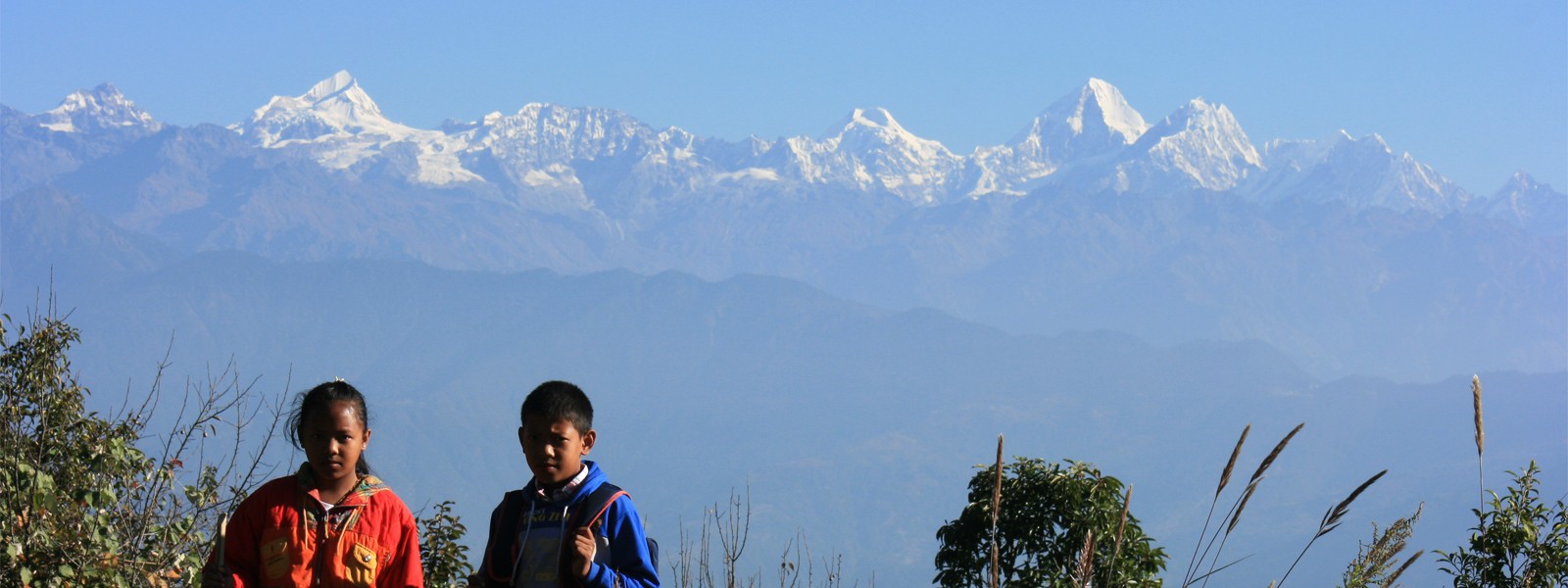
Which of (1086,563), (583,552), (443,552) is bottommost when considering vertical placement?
(1086,563)

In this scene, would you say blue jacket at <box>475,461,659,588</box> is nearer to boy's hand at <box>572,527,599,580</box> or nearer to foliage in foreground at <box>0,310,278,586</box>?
boy's hand at <box>572,527,599,580</box>

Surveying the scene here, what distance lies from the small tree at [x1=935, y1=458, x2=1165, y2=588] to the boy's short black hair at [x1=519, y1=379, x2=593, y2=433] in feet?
17.0

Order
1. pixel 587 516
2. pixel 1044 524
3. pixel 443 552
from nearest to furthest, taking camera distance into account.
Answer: pixel 587 516, pixel 443 552, pixel 1044 524

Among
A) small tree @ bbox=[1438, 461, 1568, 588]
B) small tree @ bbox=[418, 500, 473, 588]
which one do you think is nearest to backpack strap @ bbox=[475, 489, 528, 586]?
small tree @ bbox=[418, 500, 473, 588]

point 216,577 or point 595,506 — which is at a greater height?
point 595,506

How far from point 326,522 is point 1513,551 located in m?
5.12

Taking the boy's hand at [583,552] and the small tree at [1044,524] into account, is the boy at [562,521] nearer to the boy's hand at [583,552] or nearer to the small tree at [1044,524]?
the boy's hand at [583,552]

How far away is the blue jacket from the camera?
13.0ft

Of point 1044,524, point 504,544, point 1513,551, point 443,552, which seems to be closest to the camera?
point 504,544

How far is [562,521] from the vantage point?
158 inches

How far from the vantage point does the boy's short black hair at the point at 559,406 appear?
4145mm

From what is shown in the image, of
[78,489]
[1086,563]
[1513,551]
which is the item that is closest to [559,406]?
[1086,563]

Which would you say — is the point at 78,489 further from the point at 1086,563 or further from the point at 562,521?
the point at 1086,563

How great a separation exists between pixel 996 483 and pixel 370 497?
182cm
